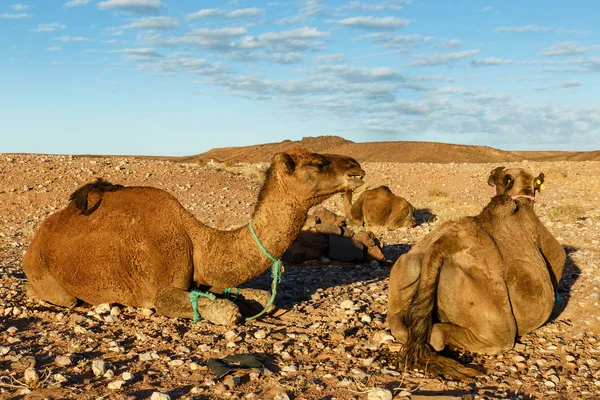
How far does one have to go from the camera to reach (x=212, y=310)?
6621 mm

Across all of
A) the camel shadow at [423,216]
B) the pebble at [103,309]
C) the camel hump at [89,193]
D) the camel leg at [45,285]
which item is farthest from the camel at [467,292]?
the camel shadow at [423,216]

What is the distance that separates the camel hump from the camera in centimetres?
739

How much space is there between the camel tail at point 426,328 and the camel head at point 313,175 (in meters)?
1.18

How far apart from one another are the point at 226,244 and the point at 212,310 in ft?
2.43

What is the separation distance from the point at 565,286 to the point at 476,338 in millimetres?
2672

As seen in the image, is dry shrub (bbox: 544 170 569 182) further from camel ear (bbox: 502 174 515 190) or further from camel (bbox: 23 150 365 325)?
camel (bbox: 23 150 365 325)

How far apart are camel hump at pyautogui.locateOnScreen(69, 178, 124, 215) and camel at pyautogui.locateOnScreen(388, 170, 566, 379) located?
137 inches

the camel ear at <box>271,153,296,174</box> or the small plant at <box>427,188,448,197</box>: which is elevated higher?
the camel ear at <box>271,153,296,174</box>

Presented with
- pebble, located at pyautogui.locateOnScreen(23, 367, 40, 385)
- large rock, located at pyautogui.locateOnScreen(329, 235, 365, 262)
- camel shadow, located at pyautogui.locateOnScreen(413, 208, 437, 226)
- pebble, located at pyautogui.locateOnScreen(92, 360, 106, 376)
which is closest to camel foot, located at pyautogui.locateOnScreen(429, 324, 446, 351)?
pebble, located at pyautogui.locateOnScreen(92, 360, 106, 376)

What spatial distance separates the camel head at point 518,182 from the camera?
6887mm

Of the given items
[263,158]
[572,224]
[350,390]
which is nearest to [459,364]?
[350,390]

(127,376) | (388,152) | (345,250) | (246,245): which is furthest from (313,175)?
(388,152)

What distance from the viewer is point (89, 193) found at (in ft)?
24.8

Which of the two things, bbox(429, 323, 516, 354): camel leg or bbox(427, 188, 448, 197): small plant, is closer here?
bbox(429, 323, 516, 354): camel leg
